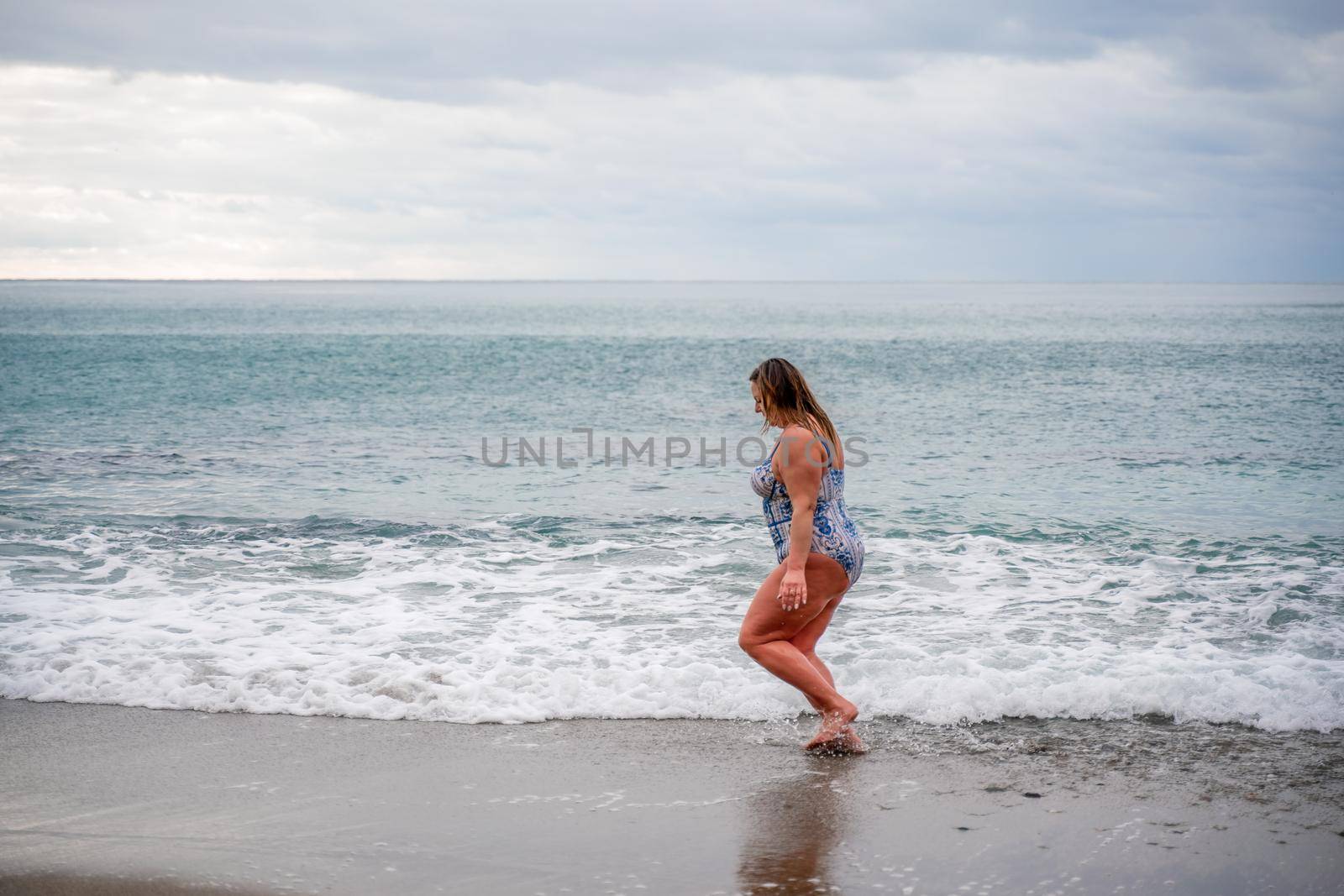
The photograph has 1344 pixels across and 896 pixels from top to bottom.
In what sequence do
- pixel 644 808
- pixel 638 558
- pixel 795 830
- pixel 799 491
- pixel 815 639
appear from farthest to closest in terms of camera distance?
pixel 638 558 < pixel 815 639 < pixel 799 491 < pixel 644 808 < pixel 795 830

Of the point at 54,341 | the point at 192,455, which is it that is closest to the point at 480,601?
the point at 192,455

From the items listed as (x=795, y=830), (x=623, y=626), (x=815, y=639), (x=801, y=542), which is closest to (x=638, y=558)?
(x=623, y=626)

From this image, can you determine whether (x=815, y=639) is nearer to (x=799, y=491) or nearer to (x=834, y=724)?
(x=834, y=724)

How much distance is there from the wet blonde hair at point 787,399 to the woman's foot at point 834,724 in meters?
1.18

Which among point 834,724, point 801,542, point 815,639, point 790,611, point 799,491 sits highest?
point 799,491

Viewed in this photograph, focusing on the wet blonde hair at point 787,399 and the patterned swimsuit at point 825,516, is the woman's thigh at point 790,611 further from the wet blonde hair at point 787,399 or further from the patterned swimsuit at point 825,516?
the wet blonde hair at point 787,399

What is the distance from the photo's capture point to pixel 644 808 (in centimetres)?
416

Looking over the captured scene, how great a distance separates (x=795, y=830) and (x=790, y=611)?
0.98 m

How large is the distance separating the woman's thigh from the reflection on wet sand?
1.99 ft

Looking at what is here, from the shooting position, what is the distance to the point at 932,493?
44.0 ft

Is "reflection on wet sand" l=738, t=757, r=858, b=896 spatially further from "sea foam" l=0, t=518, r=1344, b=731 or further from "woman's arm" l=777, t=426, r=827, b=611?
"sea foam" l=0, t=518, r=1344, b=731

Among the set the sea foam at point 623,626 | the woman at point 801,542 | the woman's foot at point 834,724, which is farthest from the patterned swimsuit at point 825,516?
the sea foam at point 623,626

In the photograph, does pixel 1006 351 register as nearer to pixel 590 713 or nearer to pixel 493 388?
pixel 493 388

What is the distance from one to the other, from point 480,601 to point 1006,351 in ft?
148
